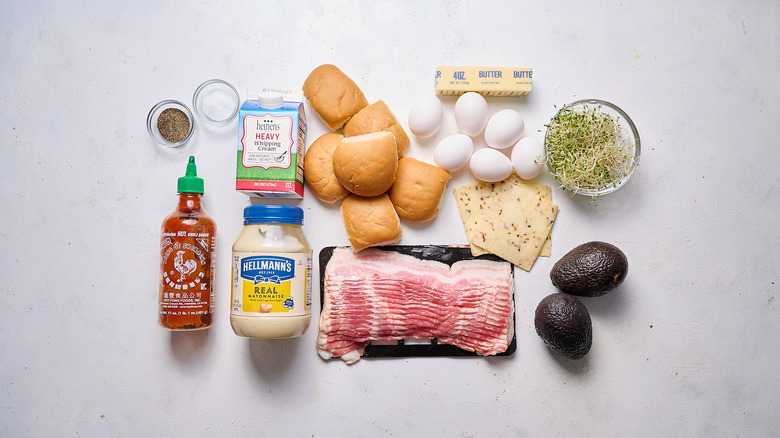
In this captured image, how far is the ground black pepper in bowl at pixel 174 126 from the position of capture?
1.51 meters

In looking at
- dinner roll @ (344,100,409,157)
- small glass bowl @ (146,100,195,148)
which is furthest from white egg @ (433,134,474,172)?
small glass bowl @ (146,100,195,148)

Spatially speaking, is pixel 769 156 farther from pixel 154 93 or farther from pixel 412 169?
pixel 154 93

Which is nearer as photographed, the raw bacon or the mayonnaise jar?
the mayonnaise jar

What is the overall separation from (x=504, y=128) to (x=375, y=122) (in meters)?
0.40

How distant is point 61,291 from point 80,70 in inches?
29.5

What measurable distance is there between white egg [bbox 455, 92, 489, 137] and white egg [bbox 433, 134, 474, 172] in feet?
0.12

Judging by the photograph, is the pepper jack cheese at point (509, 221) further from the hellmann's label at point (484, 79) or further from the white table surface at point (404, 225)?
the hellmann's label at point (484, 79)

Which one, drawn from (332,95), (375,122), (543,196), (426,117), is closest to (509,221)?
(543,196)

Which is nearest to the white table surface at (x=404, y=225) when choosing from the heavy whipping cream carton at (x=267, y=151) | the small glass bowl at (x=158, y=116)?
the small glass bowl at (x=158, y=116)

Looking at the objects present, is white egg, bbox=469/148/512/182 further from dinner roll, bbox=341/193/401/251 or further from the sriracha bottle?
the sriracha bottle

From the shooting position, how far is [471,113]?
4.74 ft

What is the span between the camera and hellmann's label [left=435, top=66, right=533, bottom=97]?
4.92 ft

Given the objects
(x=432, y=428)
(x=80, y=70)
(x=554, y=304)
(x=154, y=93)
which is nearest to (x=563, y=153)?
(x=554, y=304)

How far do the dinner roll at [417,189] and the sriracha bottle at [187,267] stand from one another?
0.60 metres
